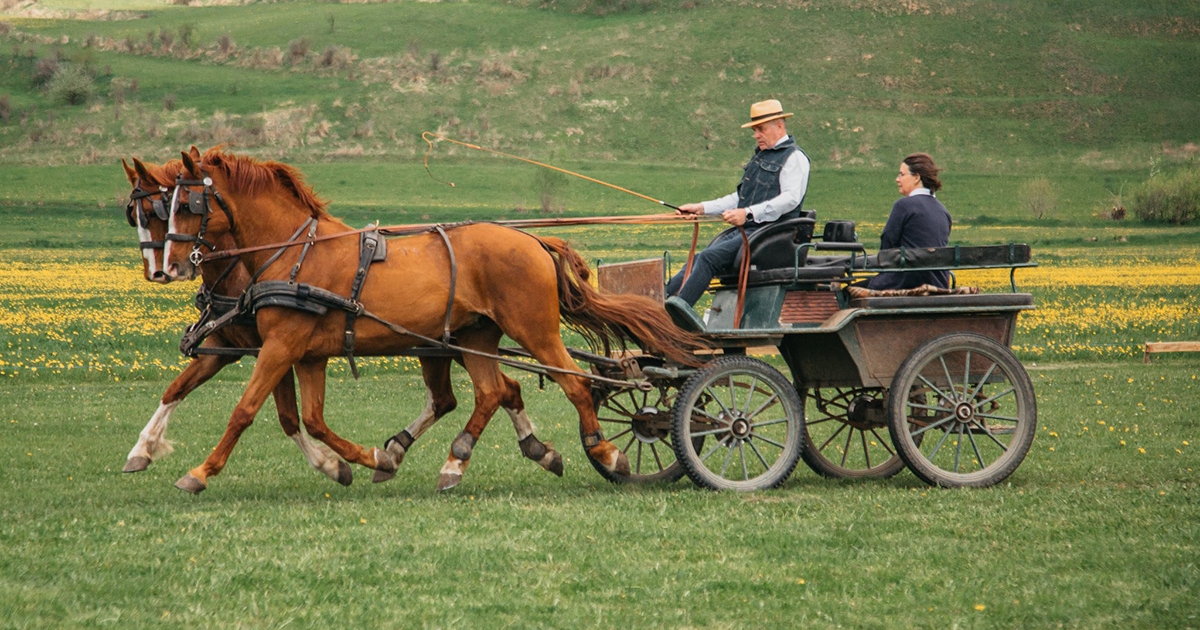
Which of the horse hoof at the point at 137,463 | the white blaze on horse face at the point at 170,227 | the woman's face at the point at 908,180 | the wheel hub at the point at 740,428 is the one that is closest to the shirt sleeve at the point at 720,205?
the woman's face at the point at 908,180

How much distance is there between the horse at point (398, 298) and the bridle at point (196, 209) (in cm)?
1

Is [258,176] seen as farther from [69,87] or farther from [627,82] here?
[627,82]

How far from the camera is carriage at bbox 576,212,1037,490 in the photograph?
921 centimetres

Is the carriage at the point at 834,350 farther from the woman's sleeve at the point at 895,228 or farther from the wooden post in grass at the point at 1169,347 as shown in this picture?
the wooden post in grass at the point at 1169,347

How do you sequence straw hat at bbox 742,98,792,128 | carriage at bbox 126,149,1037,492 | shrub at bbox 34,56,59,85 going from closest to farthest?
carriage at bbox 126,149,1037,492, straw hat at bbox 742,98,792,128, shrub at bbox 34,56,59,85

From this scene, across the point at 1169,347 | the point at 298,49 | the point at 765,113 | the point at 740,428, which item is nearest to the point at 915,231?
the point at 765,113

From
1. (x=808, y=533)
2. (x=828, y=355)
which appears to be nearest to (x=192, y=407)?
(x=828, y=355)

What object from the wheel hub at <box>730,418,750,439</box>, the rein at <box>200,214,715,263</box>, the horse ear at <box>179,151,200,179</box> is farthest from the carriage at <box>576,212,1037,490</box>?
the horse ear at <box>179,151,200,179</box>

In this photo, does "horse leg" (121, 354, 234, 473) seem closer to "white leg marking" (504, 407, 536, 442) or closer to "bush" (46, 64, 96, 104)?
"white leg marking" (504, 407, 536, 442)

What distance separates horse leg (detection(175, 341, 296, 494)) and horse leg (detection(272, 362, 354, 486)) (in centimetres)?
49

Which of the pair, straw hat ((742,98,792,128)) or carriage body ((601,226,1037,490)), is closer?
carriage body ((601,226,1037,490))

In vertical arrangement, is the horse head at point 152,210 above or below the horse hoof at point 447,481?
above

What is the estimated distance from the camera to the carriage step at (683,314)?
9.39 meters

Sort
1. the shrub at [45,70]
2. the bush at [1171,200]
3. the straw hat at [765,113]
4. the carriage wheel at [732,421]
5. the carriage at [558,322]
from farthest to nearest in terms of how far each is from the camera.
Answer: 1. the shrub at [45,70]
2. the bush at [1171,200]
3. the straw hat at [765,113]
4. the carriage wheel at [732,421]
5. the carriage at [558,322]
